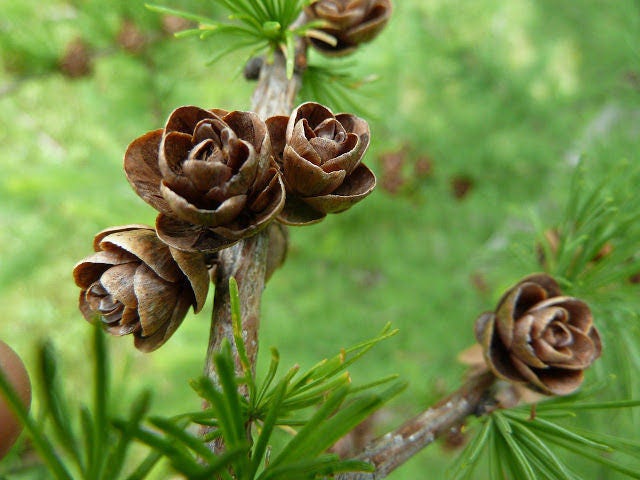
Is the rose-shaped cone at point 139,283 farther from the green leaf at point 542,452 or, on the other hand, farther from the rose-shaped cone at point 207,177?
the green leaf at point 542,452

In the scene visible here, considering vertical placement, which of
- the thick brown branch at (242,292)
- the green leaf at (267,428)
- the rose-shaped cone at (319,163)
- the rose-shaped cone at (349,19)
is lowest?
the green leaf at (267,428)

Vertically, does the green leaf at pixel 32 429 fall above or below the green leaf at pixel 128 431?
above

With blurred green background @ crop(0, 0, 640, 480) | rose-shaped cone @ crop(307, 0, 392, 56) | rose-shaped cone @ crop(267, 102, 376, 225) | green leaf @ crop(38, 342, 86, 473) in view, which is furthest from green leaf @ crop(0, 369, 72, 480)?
blurred green background @ crop(0, 0, 640, 480)

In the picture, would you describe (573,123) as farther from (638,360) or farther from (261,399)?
(261,399)

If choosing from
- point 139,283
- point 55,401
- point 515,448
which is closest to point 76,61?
point 139,283

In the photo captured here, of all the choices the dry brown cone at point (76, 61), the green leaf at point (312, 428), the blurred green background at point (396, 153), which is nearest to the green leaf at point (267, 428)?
the green leaf at point (312, 428)

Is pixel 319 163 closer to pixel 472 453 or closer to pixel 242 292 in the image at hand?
pixel 242 292
